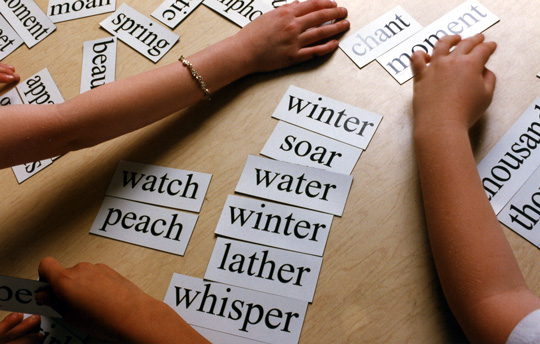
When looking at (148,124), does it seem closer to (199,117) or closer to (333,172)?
(199,117)

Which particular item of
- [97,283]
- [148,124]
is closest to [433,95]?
[148,124]

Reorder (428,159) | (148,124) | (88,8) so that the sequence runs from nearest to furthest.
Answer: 1. (428,159)
2. (148,124)
3. (88,8)

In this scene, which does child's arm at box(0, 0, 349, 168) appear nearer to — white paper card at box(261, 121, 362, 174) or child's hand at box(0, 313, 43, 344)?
white paper card at box(261, 121, 362, 174)

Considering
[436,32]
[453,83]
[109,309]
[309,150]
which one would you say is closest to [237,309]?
[109,309]

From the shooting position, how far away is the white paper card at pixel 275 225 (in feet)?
2.38

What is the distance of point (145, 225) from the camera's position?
2.52 feet

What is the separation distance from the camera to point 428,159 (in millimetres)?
698

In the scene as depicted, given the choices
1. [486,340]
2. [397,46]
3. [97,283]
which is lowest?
[97,283]

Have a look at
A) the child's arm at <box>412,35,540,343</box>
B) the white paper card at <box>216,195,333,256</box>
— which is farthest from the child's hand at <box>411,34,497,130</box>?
the white paper card at <box>216,195,333,256</box>

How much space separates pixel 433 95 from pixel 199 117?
16.8 inches

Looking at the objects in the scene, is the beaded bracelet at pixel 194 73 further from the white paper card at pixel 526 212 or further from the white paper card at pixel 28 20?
the white paper card at pixel 526 212

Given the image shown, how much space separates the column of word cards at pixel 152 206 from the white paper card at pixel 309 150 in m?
0.13

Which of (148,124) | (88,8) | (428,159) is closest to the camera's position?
(428,159)

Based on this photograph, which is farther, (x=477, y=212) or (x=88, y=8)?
(x=88, y=8)
